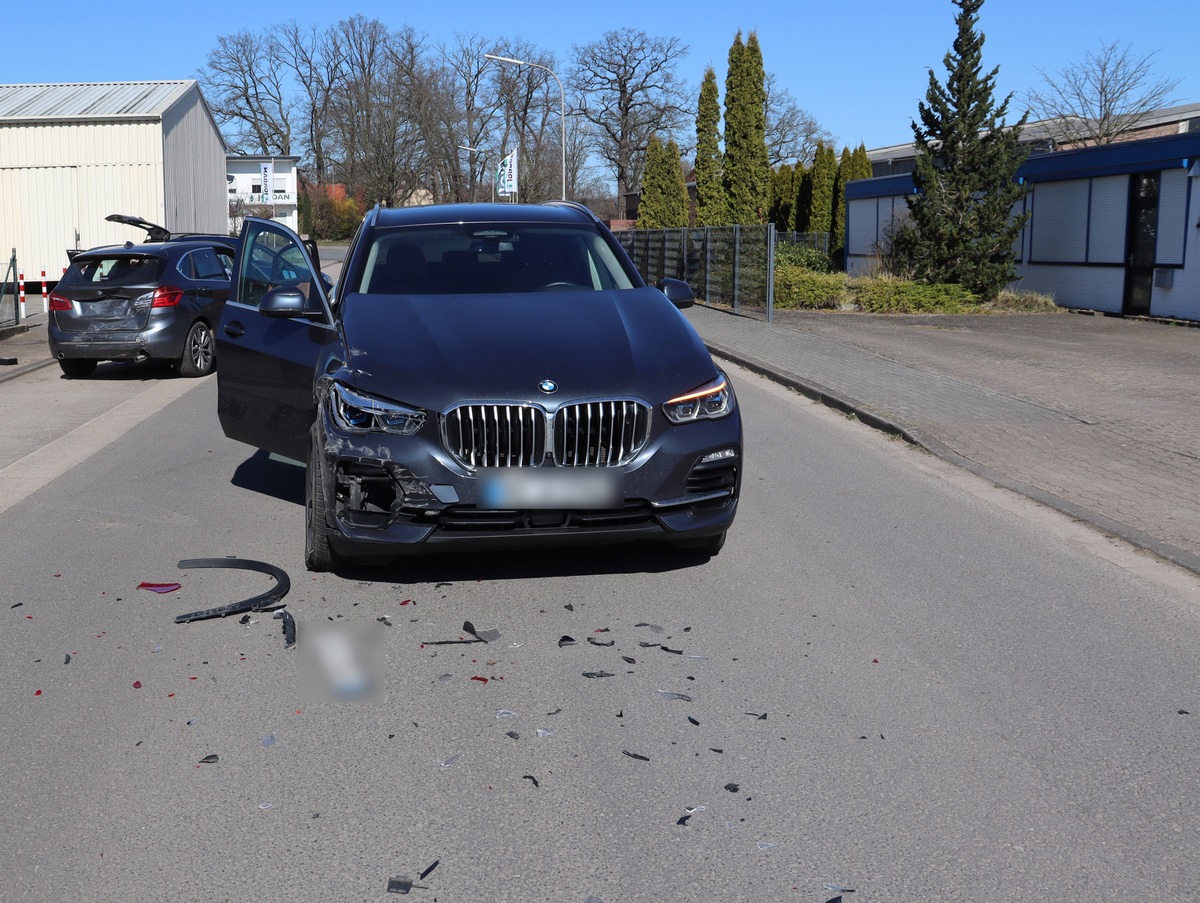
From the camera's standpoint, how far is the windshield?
6383 mm

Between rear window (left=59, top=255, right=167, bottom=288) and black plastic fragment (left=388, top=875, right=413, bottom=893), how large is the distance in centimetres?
1303

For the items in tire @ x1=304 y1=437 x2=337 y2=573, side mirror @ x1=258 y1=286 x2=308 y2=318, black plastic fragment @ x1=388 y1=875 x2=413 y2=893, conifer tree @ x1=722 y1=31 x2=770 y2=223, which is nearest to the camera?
black plastic fragment @ x1=388 y1=875 x2=413 y2=893

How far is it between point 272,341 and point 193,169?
117 feet

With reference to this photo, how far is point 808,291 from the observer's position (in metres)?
25.1

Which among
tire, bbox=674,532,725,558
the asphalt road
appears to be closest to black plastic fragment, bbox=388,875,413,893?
the asphalt road

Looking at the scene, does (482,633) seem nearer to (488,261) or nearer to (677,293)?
(488,261)

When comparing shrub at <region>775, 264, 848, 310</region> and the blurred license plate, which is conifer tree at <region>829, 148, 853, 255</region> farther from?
the blurred license plate

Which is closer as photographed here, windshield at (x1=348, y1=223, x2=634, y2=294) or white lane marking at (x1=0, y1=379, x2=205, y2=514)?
windshield at (x1=348, y1=223, x2=634, y2=294)

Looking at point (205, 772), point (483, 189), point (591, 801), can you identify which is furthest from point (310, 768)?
Answer: point (483, 189)

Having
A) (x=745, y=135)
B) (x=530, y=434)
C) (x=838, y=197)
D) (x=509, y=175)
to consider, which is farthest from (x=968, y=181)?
(x=509, y=175)

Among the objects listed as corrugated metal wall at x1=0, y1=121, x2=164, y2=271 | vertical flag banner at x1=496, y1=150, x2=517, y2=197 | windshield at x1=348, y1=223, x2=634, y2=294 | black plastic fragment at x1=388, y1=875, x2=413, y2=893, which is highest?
vertical flag banner at x1=496, y1=150, x2=517, y2=197

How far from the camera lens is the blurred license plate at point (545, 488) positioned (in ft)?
16.6

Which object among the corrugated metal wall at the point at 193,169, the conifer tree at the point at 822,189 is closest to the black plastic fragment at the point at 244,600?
the corrugated metal wall at the point at 193,169

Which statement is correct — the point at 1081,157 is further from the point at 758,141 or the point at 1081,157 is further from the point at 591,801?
the point at 591,801
